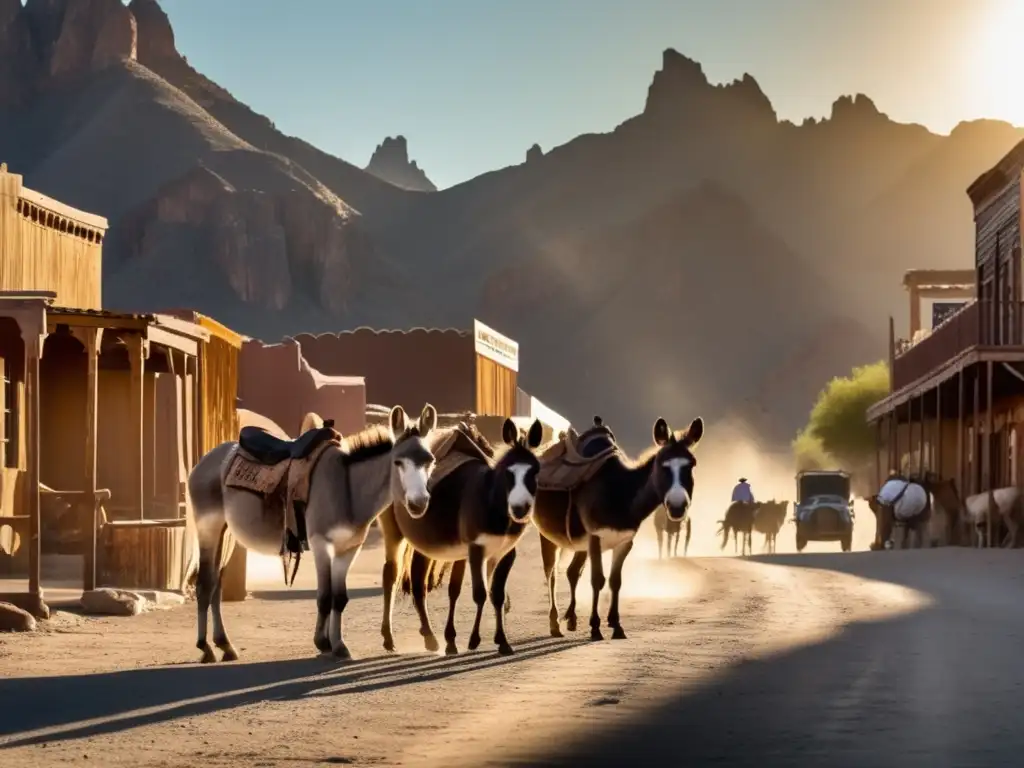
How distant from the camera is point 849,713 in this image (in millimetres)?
11547

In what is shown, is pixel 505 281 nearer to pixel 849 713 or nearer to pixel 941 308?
pixel 941 308

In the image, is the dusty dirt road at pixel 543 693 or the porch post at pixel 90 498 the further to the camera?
the porch post at pixel 90 498

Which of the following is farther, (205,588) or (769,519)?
(769,519)

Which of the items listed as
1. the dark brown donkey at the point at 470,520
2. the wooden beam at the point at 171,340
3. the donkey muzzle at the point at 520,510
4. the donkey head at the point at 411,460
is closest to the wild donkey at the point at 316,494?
the donkey head at the point at 411,460

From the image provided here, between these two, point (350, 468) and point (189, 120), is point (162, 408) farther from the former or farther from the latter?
point (189, 120)

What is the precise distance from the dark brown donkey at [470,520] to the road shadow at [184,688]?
456 mm

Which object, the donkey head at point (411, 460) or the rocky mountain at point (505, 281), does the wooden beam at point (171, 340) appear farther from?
the rocky mountain at point (505, 281)

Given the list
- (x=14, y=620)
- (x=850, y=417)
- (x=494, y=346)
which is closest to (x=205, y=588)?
(x=14, y=620)

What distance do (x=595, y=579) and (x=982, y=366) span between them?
83.3 ft

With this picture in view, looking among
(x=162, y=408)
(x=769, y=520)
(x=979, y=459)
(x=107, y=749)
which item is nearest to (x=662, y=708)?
(x=107, y=749)

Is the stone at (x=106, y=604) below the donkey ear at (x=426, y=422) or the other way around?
below

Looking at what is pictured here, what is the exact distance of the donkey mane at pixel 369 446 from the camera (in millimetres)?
15328

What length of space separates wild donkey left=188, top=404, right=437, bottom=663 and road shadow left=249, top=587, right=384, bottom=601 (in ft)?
27.6

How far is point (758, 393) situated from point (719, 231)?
29.7 metres
